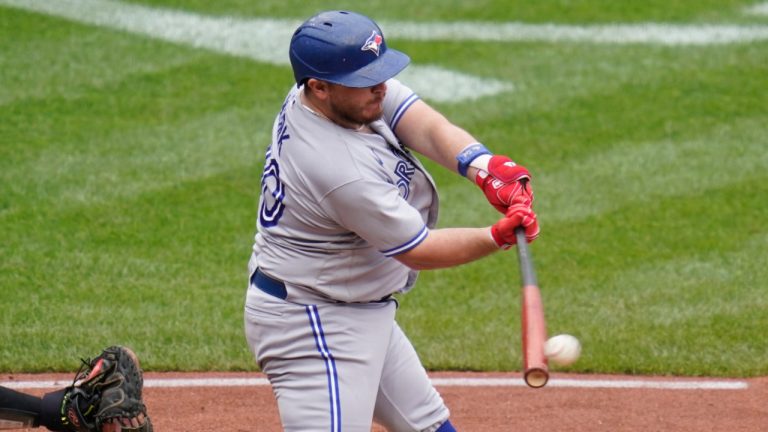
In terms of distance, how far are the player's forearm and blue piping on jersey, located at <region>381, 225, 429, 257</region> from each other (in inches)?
0.5

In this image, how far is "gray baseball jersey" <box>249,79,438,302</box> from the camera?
4.13 m

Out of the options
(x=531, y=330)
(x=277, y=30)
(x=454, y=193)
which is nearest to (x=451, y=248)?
(x=531, y=330)

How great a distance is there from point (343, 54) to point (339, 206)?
48 cm

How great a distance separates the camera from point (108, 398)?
5188 millimetres

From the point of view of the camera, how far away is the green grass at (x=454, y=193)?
6.80m

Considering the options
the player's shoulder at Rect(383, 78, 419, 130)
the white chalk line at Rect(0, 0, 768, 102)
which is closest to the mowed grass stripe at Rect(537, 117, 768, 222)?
the white chalk line at Rect(0, 0, 768, 102)

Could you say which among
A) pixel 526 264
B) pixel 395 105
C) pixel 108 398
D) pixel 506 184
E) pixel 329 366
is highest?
pixel 395 105

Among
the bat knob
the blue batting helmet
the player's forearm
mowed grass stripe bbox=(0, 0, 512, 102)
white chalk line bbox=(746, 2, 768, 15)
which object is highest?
the blue batting helmet

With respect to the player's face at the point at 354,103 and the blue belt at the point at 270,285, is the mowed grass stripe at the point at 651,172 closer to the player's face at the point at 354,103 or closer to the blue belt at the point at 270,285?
the blue belt at the point at 270,285

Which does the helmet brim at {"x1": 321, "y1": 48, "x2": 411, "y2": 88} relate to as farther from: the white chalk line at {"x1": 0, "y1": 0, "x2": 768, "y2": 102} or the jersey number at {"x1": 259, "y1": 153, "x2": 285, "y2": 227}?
the white chalk line at {"x1": 0, "y1": 0, "x2": 768, "y2": 102}

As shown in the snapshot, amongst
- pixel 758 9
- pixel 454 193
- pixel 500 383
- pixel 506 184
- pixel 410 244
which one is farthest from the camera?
pixel 758 9

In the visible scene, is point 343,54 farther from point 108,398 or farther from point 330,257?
point 108,398

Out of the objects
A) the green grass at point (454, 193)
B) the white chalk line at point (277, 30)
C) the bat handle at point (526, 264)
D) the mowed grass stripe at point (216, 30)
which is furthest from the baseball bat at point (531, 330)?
the white chalk line at point (277, 30)

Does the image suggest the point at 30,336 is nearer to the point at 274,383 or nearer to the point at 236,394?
the point at 236,394
